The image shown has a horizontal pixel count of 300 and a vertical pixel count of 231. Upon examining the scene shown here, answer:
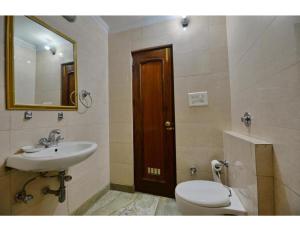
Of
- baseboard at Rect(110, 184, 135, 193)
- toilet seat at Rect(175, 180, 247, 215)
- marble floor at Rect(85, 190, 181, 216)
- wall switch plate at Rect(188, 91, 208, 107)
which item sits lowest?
marble floor at Rect(85, 190, 181, 216)

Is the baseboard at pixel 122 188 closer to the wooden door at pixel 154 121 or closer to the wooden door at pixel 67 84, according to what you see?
the wooden door at pixel 154 121

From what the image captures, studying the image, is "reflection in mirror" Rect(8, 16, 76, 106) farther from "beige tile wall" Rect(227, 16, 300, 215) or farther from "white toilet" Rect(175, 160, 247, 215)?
"beige tile wall" Rect(227, 16, 300, 215)

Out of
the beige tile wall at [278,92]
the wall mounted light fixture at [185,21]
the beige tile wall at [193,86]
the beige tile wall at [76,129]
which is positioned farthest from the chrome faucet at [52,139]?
the wall mounted light fixture at [185,21]

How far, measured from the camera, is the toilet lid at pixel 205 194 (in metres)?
0.82

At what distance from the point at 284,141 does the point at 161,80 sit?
3.86ft

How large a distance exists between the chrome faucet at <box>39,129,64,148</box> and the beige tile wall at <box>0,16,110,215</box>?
34 millimetres

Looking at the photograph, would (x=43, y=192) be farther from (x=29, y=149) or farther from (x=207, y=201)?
(x=207, y=201)

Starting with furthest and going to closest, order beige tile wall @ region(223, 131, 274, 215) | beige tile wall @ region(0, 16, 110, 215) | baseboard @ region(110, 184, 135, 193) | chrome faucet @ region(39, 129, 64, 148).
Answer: baseboard @ region(110, 184, 135, 193)
chrome faucet @ region(39, 129, 64, 148)
beige tile wall @ region(0, 16, 110, 215)
beige tile wall @ region(223, 131, 274, 215)

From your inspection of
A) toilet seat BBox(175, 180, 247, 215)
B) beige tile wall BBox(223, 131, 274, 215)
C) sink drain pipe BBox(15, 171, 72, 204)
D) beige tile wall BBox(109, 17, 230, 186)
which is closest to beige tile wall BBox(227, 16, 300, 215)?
beige tile wall BBox(223, 131, 274, 215)

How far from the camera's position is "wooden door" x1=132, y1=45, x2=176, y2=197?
149 centimetres

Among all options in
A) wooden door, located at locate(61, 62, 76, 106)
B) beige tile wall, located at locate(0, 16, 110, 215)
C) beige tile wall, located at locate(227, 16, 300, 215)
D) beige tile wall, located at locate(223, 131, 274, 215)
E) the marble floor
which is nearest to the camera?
beige tile wall, located at locate(227, 16, 300, 215)

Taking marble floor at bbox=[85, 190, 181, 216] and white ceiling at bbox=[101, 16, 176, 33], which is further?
white ceiling at bbox=[101, 16, 176, 33]

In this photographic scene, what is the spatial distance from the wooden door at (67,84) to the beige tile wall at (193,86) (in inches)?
23.6

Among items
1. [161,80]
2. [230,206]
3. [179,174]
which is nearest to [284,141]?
[230,206]
